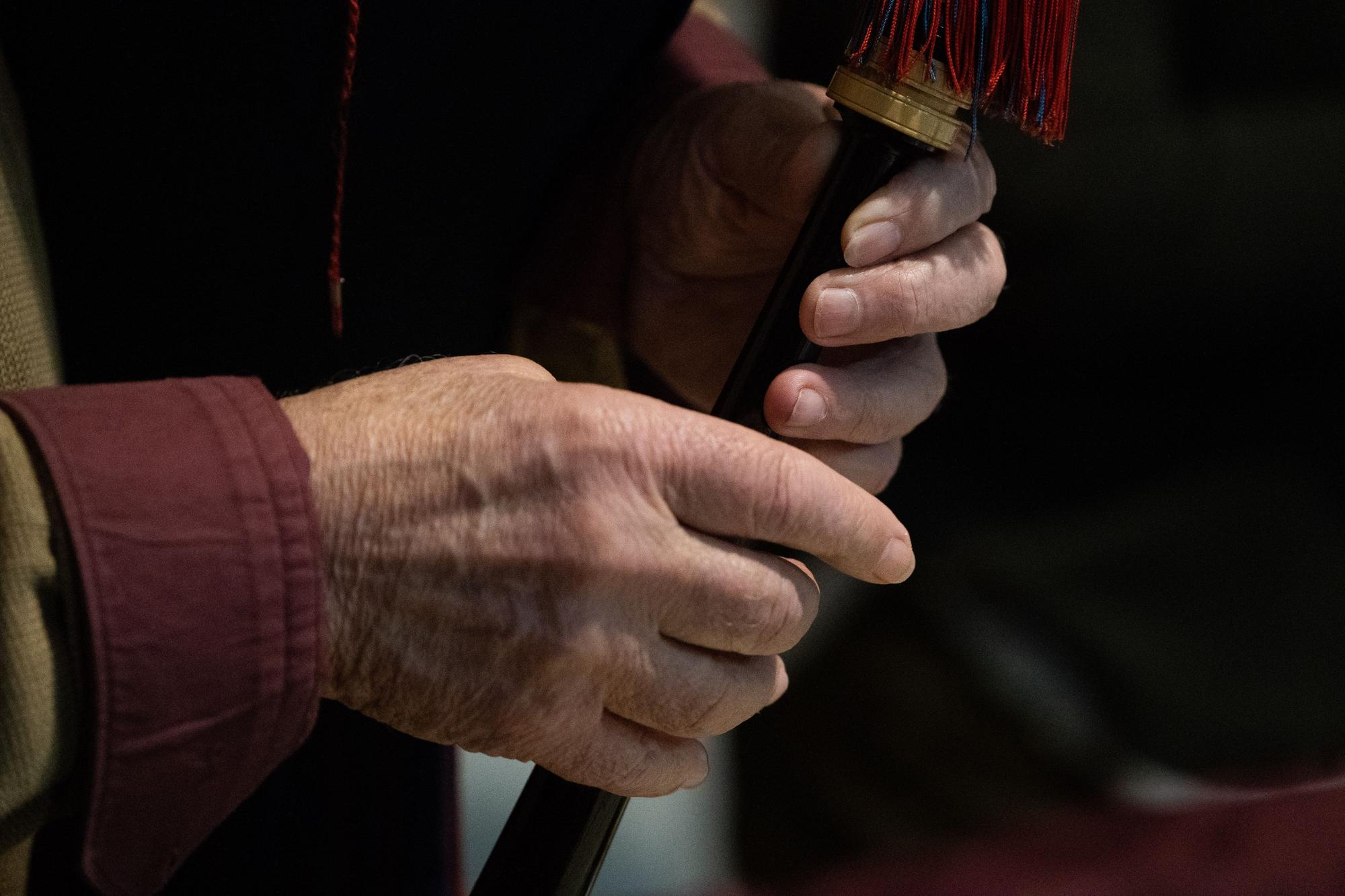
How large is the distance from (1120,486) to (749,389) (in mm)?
1147

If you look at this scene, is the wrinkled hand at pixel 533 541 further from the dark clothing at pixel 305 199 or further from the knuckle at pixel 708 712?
the dark clothing at pixel 305 199

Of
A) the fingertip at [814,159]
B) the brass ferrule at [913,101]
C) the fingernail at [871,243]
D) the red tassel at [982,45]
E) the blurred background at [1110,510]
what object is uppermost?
the red tassel at [982,45]

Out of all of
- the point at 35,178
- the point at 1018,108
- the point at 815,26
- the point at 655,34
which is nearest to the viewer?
the point at 1018,108

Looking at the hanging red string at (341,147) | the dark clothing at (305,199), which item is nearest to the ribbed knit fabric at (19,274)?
the dark clothing at (305,199)

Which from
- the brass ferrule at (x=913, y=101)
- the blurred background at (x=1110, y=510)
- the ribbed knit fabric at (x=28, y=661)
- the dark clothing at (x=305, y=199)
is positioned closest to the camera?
the ribbed knit fabric at (x=28, y=661)

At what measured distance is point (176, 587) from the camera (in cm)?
39

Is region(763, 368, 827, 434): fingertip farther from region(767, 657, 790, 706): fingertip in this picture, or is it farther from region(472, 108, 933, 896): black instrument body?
region(767, 657, 790, 706): fingertip

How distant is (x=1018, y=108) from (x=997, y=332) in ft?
3.31

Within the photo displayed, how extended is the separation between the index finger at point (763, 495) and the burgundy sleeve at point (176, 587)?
15 centimetres

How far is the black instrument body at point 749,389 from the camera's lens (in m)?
0.52

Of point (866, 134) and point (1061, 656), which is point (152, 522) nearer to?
point (866, 134)

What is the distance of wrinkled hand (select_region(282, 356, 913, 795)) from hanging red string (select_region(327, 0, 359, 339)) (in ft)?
0.54

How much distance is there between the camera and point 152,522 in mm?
388

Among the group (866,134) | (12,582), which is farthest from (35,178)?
(866,134)
